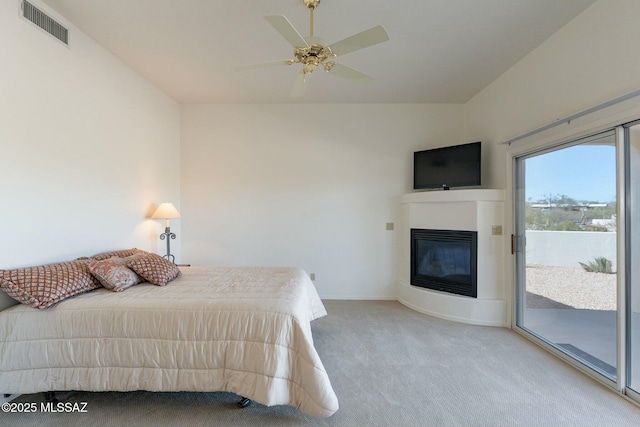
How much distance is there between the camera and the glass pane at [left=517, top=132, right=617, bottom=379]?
2131mm

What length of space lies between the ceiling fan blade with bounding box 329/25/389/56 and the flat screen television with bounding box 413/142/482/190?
235cm

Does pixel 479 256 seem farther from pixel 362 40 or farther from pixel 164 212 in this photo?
pixel 164 212

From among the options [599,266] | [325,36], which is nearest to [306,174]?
[325,36]

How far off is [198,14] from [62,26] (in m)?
1.18

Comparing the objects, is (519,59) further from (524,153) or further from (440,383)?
(440,383)

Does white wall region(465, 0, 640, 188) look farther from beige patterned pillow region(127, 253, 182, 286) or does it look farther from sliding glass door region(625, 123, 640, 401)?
beige patterned pillow region(127, 253, 182, 286)

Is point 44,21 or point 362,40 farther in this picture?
point 44,21

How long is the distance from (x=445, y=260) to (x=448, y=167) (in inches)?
49.0

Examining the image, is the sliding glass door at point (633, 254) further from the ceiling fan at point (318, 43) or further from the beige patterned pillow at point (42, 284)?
the beige patterned pillow at point (42, 284)

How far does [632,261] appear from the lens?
1.94 metres

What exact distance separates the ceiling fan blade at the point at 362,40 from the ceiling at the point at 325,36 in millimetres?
520

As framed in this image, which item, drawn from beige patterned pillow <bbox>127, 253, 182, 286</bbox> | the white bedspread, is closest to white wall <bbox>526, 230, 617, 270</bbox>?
the white bedspread

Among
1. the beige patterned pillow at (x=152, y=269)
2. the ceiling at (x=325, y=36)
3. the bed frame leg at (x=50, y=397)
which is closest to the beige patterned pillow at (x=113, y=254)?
the beige patterned pillow at (x=152, y=269)

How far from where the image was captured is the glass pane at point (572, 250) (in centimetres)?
213
